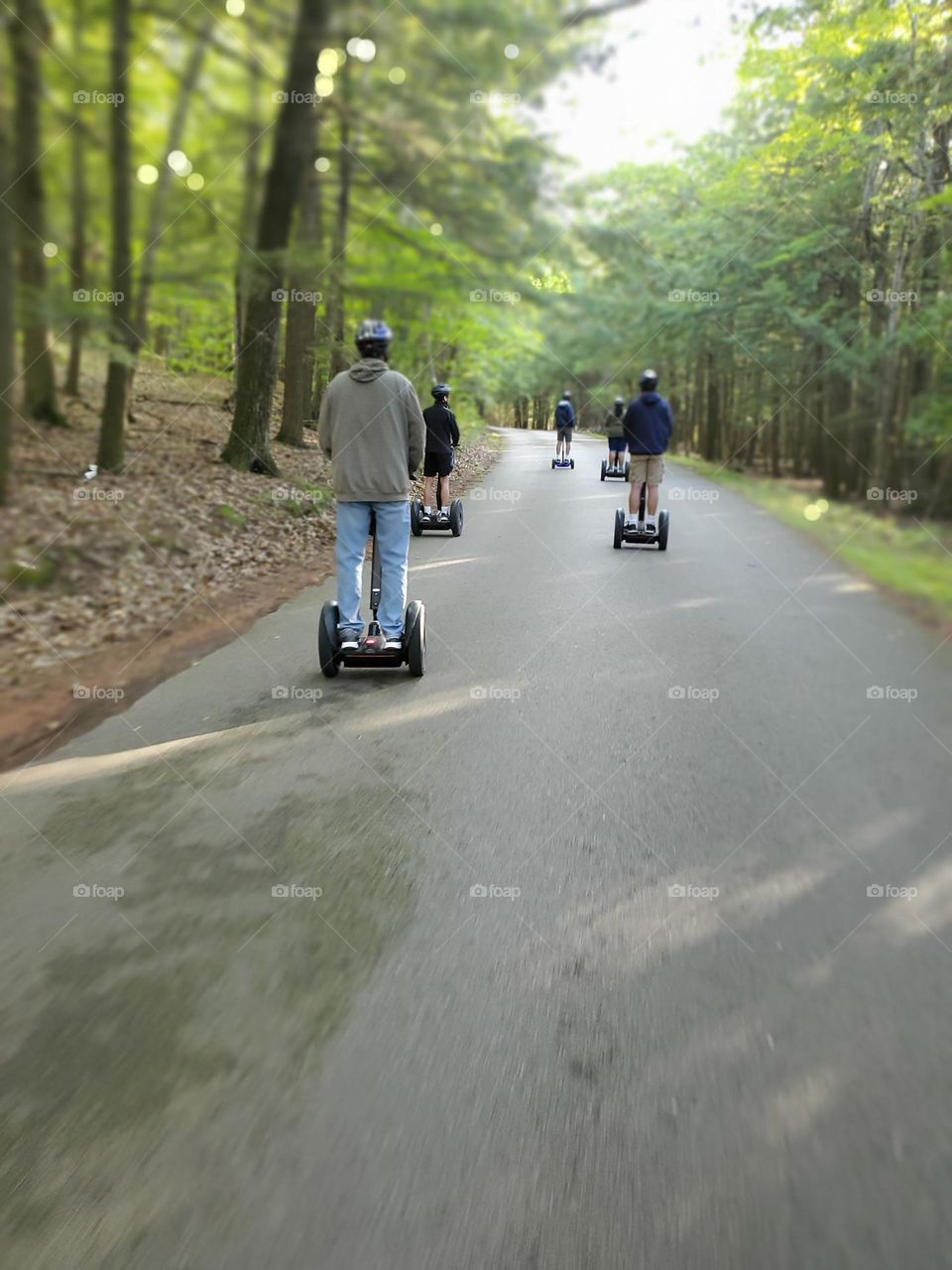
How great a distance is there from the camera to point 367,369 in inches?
167

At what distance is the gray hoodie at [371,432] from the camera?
4281 mm

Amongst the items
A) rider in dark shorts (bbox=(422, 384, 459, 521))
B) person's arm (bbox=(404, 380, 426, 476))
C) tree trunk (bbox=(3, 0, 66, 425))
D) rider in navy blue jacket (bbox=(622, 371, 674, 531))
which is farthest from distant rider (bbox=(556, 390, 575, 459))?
tree trunk (bbox=(3, 0, 66, 425))

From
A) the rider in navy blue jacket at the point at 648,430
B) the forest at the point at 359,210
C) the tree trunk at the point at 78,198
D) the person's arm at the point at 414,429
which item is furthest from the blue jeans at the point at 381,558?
the rider in navy blue jacket at the point at 648,430

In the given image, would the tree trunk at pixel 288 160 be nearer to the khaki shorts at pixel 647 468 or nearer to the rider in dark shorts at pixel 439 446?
the rider in dark shorts at pixel 439 446

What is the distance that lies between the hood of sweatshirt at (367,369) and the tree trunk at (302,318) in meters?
0.96

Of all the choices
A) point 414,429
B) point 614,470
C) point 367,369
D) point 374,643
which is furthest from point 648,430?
point 374,643

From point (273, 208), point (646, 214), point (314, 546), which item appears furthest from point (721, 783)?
point (314, 546)

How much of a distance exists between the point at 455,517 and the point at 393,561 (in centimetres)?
547

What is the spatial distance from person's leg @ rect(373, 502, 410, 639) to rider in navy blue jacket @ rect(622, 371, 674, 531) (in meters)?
3.29

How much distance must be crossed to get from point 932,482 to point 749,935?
25.0 ft

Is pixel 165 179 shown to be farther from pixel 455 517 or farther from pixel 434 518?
pixel 455 517

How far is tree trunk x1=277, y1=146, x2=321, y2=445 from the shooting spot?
15.4 feet

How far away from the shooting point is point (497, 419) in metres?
7.16

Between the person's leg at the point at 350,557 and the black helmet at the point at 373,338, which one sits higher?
the black helmet at the point at 373,338
